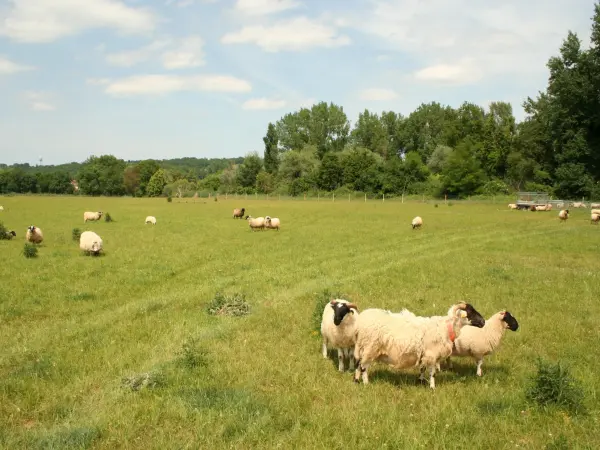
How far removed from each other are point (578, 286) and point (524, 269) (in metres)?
3.19

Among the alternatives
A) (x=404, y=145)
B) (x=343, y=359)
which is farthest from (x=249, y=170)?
(x=343, y=359)

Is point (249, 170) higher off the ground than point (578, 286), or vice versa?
point (249, 170)

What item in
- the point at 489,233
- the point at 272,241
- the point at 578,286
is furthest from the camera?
the point at 489,233

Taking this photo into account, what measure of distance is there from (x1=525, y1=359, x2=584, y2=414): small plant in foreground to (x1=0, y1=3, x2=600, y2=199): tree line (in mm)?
75146

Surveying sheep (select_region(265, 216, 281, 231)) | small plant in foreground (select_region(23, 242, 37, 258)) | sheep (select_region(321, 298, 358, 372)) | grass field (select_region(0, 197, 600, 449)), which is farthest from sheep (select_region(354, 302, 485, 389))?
sheep (select_region(265, 216, 281, 231))

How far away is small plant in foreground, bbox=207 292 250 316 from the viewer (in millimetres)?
13852

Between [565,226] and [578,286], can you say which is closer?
[578,286]

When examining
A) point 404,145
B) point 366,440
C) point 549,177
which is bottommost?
point 366,440

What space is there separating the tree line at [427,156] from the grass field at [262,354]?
62.3m

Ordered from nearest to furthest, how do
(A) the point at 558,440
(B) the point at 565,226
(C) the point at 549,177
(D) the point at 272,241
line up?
(A) the point at 558,440, (D) the point at 272,241, (B) the point at 565,226, (C) the point at 549,177

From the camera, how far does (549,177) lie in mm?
84438

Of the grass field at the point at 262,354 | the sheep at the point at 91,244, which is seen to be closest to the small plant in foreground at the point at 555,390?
the grass field at the point at 262,354

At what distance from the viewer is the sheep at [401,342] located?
9211 millimetres

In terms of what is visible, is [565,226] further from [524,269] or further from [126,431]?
[126,431]
